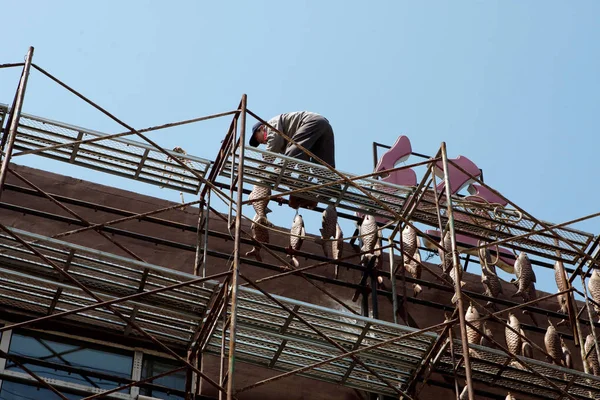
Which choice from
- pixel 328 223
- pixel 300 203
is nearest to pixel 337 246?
pixel 328 223

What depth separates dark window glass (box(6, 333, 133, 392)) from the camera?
1212 cm

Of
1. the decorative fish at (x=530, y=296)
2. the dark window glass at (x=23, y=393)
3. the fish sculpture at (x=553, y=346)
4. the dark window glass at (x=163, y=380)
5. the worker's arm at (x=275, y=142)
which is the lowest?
the dark window glass at (x=23, y=393)

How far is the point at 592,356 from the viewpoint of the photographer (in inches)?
573

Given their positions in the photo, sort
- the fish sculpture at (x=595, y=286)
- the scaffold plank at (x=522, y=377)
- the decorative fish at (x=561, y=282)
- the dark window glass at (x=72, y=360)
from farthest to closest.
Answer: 1. the decorative fish at (x=561, y=282)
2. the fish sculpture at (x=595, y=286)
3. the scaffold plank at (x=522, y=377)
4. the dark window glass at (x=72, y=360)

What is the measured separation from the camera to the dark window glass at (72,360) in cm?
1212

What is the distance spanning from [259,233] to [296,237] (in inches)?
20.3

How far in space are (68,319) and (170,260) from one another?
1.74 metres

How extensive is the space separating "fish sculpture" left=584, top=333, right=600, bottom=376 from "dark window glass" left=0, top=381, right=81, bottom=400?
661 centimetres

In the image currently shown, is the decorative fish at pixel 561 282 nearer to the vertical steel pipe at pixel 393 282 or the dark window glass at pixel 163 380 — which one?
the vertical steel pipe at pixel 393 282

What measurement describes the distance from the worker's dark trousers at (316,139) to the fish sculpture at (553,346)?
3.56 m

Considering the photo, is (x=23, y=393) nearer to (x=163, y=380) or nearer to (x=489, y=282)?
(x=163, y=380)

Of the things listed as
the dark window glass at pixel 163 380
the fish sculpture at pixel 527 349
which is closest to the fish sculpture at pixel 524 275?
the fish sculpture at pixel 527 349

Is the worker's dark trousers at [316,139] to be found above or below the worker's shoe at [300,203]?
above

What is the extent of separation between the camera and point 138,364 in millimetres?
12594
